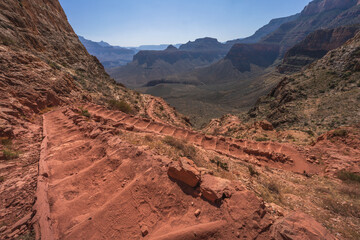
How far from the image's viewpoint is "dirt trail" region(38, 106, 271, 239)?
344 cm

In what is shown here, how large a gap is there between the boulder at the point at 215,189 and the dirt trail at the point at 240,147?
676 centimetres

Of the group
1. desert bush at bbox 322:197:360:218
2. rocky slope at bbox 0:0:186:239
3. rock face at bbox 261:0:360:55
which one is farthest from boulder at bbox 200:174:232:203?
rock face at bbox 261:0:360:55

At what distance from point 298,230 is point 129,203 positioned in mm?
4111

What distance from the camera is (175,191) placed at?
4340 mm

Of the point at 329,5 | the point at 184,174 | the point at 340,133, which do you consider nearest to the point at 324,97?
the point at 340,133

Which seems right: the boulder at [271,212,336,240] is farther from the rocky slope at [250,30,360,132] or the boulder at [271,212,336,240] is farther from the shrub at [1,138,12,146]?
the rocky slope at [250,30,360,132]

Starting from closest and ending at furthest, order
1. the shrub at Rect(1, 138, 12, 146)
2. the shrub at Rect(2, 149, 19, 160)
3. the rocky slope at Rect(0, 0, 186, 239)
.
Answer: the rocky slope at Rect(0, 0, 186, 239)
the shrub at Rect(2, 149, 19, 160)
the shrub at Rect(1, 138, 12, 146)

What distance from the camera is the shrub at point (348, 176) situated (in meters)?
7.91

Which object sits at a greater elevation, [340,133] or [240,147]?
[340,133]

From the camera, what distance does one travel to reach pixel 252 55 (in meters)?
183

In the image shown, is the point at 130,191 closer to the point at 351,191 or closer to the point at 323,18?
the point at 351,191

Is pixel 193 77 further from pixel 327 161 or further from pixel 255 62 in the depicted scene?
pixel 327 161

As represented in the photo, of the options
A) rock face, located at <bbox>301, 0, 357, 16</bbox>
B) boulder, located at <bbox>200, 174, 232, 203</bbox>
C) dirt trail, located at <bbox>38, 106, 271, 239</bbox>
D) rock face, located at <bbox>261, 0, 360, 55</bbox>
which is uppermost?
rock face, located at <bbox>301, 0, 357, 16</bbox>

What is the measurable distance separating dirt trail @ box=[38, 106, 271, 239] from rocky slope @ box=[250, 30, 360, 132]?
20.5 metres
